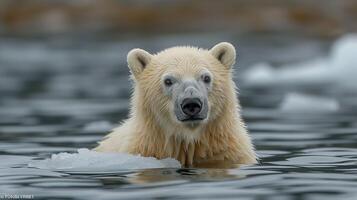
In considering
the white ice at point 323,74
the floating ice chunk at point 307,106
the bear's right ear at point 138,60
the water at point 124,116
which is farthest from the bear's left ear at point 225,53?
the white ice at point 323,74

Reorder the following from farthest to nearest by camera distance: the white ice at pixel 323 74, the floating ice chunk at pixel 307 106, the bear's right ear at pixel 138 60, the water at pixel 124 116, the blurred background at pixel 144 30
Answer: the blurred background at pixel 144 30, the white ice at pixel 323 74, the floating ice chunk at pixel 307 106, the bear's right ear at pixel 138 60, the water at pixel 124 116

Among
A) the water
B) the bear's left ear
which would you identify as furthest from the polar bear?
the water

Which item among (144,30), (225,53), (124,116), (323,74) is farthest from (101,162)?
(144,30)

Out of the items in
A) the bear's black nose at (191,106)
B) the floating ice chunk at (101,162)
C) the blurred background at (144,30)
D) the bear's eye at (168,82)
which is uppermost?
the blurred background at (144,30)

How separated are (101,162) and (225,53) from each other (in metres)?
1.29

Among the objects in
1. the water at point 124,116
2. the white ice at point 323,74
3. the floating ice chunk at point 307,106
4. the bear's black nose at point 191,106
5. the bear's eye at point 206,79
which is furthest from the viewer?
the white ice at point 323,74

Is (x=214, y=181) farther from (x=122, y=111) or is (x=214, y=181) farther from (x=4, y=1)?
(x=4, y=1)

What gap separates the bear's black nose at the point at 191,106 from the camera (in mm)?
6758

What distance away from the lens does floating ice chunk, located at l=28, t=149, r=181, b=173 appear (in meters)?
7.19

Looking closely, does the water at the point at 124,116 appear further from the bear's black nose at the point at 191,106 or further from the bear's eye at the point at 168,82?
the bear's eye at the point at 168,82

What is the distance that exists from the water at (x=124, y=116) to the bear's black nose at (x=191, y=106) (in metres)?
0.44

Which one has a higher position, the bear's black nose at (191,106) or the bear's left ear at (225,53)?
the bear's left ear at (225,53)

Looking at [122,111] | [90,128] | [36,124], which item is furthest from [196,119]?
[122,111]

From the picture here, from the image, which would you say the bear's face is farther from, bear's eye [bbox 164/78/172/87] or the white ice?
the white ice
